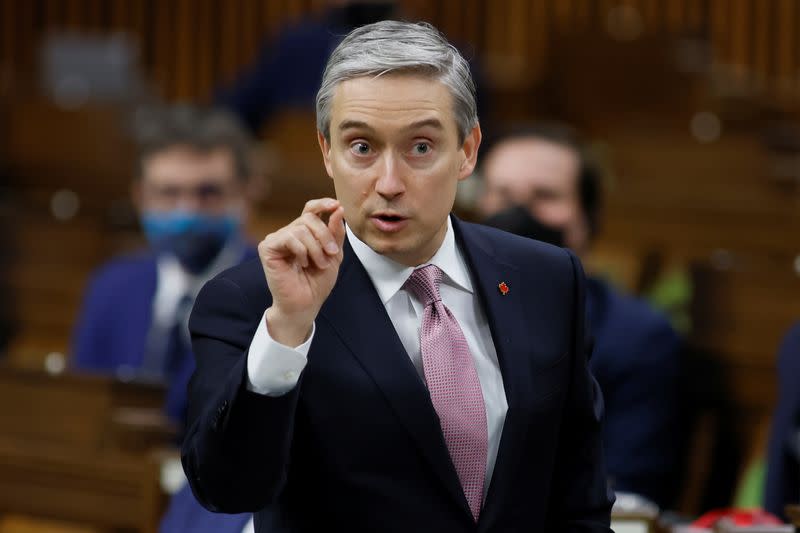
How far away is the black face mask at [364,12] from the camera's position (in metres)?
4.97

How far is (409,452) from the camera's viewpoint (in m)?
1.49

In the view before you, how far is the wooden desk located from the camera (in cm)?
272

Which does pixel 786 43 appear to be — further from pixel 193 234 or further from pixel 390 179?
pixel 390 179

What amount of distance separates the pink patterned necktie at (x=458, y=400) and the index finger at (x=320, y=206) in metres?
0.21

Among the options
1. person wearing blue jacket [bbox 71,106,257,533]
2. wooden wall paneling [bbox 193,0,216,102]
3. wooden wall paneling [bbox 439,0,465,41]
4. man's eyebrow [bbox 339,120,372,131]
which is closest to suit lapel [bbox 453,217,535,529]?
man's eyebrow [bbox 339,120,372,131]

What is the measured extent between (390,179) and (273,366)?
0.75ft

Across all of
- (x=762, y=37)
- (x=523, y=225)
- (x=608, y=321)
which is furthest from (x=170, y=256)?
(x=762, y=37)

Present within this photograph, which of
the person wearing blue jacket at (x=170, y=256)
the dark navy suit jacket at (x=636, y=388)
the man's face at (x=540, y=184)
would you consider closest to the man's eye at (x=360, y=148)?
the dark navy suit jacket at (x=636, y=388)

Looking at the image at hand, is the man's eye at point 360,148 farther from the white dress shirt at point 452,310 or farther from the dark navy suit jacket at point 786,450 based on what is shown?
the dark navy suit jacket at point 786,450

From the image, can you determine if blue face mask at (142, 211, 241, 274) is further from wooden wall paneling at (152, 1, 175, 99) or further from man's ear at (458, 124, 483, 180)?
wooden wall paneling at (152, 1, 175, 99)

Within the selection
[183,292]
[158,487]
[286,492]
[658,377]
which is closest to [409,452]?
[286,492]

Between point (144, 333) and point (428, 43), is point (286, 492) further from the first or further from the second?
point (144, 333)

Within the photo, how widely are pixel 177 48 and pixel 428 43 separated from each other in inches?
270

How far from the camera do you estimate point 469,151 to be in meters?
1.61
